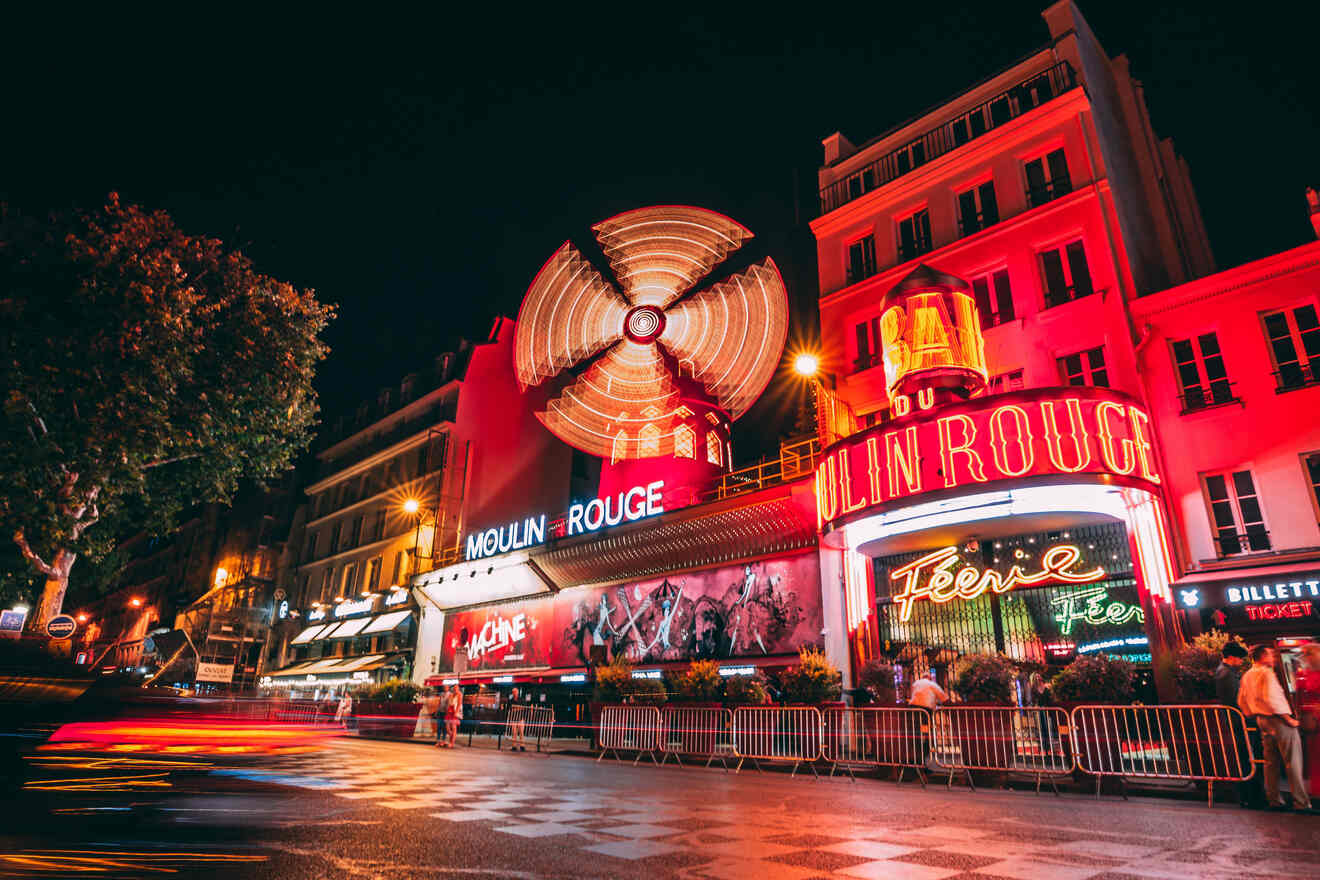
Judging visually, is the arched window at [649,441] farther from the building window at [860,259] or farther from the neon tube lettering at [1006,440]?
the neon tube lettering at [1006,440]

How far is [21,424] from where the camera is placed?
56.9 feet

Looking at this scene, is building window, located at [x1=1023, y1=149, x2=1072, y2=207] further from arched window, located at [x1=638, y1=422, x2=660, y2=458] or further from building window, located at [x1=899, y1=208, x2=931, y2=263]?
arched window, located at [x1=638, y1=422, x2=660, y2=458]

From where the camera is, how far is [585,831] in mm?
5207

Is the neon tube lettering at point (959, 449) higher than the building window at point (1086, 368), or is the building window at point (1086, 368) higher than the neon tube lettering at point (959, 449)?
the building window at point (1086, 368)

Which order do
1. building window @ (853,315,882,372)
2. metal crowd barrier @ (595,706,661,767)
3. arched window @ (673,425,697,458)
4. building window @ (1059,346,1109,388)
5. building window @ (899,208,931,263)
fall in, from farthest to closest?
arched window @ (673,425,697,458) → building window @ (899,208,931,263) → building window @ (853,315,882,372) → building window @ (1059,346,1109,388) → metal crowd barrier @ (595,706,661,767)

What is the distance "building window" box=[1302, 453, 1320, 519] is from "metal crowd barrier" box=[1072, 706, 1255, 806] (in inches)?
251

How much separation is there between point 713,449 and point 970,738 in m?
20.8

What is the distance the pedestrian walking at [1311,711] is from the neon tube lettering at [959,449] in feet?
18.9

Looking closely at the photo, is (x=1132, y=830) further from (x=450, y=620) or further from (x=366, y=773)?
(x=450, y=620)

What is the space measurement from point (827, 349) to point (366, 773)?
15.5m

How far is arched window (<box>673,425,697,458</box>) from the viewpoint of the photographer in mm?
29453

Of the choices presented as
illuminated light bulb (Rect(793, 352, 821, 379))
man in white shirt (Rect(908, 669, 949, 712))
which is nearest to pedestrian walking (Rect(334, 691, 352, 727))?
illuminated light bulb (Rect(793, 352, 821, 379))

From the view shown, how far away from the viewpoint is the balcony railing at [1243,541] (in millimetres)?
12969

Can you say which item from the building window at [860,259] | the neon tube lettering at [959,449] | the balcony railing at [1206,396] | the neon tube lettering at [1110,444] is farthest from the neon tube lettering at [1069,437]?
the building window at [860,259]
